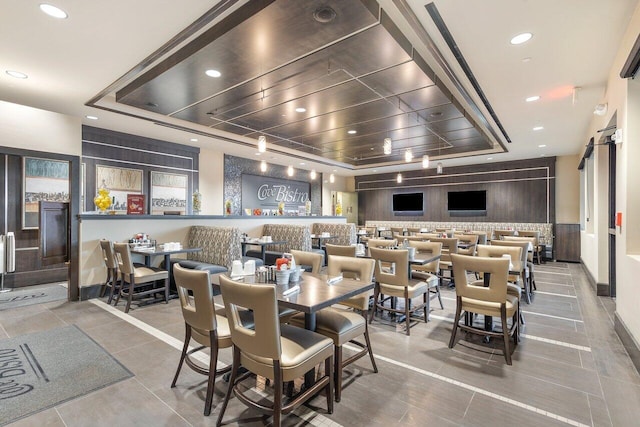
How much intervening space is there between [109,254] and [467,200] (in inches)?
399

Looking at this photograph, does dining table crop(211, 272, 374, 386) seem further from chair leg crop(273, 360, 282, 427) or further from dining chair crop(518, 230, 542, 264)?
dining chair crop(518, 230, 542, 264)

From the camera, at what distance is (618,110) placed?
342 centimetres

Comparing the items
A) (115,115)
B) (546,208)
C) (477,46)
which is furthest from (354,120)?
(546,208)

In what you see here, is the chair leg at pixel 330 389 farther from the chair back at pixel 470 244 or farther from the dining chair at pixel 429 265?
the chair back at pixel 470 244

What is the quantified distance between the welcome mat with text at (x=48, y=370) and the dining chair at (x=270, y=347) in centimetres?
133

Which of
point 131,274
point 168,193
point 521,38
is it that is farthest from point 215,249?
point 521,38

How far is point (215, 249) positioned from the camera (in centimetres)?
527

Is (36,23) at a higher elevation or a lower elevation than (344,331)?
higher

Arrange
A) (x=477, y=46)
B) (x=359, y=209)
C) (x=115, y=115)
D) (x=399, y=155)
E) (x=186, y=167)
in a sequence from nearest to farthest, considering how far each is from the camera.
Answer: (x=477, y=46) → (x=115, y=115) → (x=186, y=167) → (x=399, y=155) → (x=359, y=209)

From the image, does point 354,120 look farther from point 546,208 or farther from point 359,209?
point 359,209

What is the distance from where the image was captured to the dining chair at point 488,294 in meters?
2.77

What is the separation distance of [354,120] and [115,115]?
4.16m

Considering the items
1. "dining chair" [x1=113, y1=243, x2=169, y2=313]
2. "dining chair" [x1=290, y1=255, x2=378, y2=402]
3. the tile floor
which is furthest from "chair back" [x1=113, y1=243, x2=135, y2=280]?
"dining chair" [x1=290, y1=255, x2=378, y2=402]

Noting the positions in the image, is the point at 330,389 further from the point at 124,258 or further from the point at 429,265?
the point at 124,258
